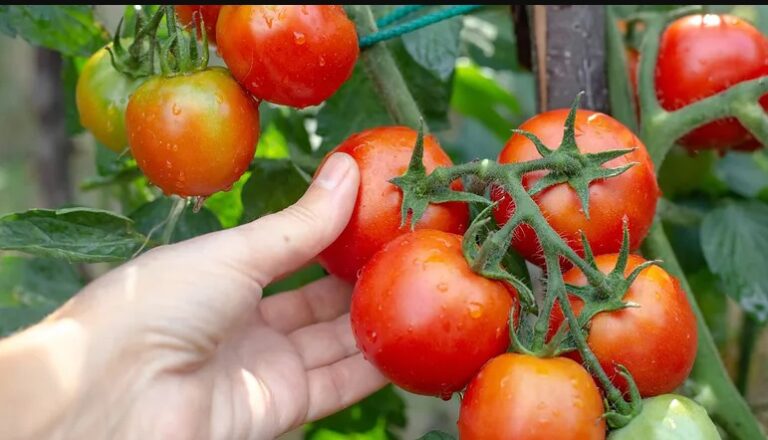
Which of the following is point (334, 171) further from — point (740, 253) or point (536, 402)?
point (740, 253)

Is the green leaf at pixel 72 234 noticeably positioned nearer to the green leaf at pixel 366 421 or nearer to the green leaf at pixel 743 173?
the green leaf at pixel 366 421

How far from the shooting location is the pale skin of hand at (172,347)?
2.53 ft

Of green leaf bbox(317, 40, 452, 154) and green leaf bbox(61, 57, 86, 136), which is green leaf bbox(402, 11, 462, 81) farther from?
green leaf bbox(61, 57, 86, 136)

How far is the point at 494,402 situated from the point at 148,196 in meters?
0.75

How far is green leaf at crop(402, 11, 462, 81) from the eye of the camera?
1031 millimetres

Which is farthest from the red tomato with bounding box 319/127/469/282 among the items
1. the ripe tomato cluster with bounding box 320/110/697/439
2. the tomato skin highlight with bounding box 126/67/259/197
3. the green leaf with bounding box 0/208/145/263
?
the green leaf with bounding box 0/208/145/263

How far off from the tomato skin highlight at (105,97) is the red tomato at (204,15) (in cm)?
9

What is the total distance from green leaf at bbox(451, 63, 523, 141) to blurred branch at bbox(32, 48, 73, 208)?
655 millimetres

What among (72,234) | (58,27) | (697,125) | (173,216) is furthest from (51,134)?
(697,125)

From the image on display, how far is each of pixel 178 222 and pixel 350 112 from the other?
26cm

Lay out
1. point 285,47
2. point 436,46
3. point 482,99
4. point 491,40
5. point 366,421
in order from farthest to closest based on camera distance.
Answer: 1. point 482,99
2. point 491,40
3. point 366,421
4. point 436,46
5. point 285,47

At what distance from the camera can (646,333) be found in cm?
74

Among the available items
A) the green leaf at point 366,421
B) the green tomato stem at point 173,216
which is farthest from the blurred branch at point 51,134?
the green leaf at point 366,421

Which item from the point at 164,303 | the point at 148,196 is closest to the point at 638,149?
the point at 164,303
